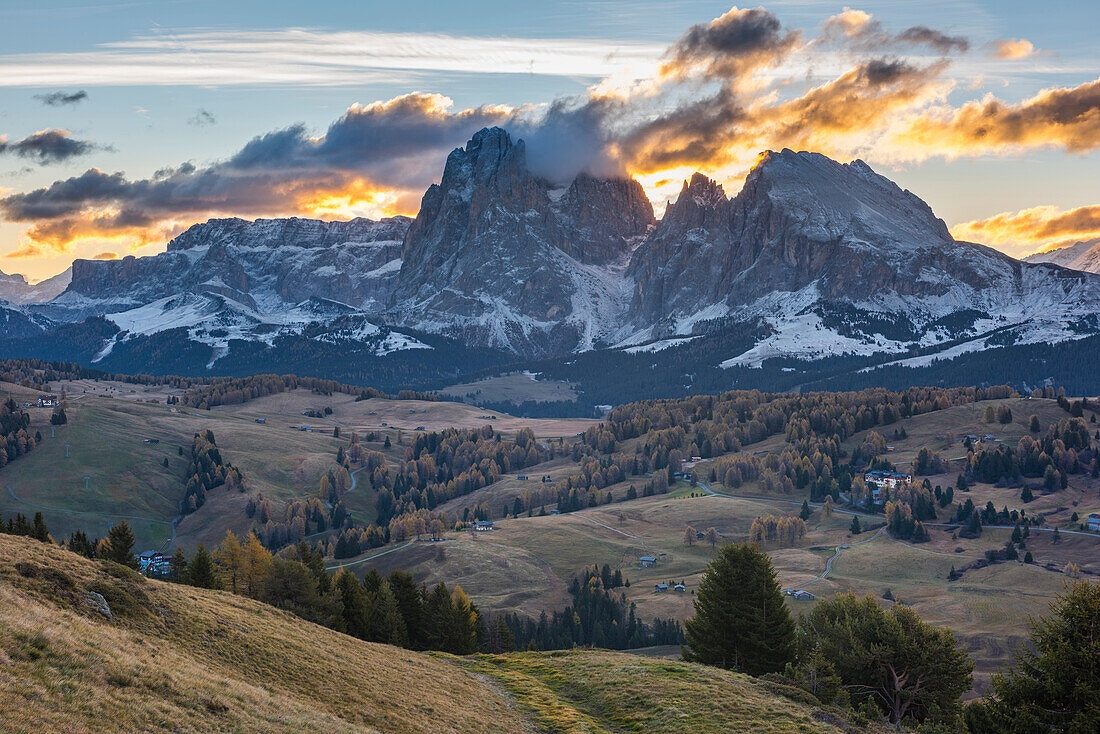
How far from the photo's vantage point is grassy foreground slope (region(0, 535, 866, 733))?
30781 mm

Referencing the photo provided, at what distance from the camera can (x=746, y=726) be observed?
1948 inches

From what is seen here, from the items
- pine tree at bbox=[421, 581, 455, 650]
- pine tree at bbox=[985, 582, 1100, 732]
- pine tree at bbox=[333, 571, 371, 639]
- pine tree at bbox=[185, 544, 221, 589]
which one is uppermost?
pine tree at bbox=[985, 582, 1100, 732]

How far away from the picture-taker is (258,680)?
43781 millimetres

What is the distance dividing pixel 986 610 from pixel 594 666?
134842mm

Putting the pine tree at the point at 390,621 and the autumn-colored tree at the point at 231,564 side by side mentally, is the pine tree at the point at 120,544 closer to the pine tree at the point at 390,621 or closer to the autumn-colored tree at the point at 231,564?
the autumn-colored tree at the point at 231,564

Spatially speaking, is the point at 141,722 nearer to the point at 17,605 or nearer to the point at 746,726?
the point at 17,605

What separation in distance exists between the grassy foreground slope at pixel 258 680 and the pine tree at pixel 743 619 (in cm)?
995

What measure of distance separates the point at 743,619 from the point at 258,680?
1890 inches

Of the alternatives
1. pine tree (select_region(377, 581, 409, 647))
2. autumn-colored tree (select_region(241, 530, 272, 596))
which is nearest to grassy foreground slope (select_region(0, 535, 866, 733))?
pine tree (select_region(377, 581, 409, 647))

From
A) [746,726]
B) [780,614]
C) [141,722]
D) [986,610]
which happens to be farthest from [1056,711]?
[986,610]

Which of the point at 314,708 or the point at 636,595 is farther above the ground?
the point at 314,708

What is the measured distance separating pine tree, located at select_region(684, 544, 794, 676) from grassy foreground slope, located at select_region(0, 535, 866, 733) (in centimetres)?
995

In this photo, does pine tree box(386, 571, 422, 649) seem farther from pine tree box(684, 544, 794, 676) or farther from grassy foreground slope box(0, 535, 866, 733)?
pine tree box(684, 544, 794, 676)

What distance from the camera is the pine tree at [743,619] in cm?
7644
